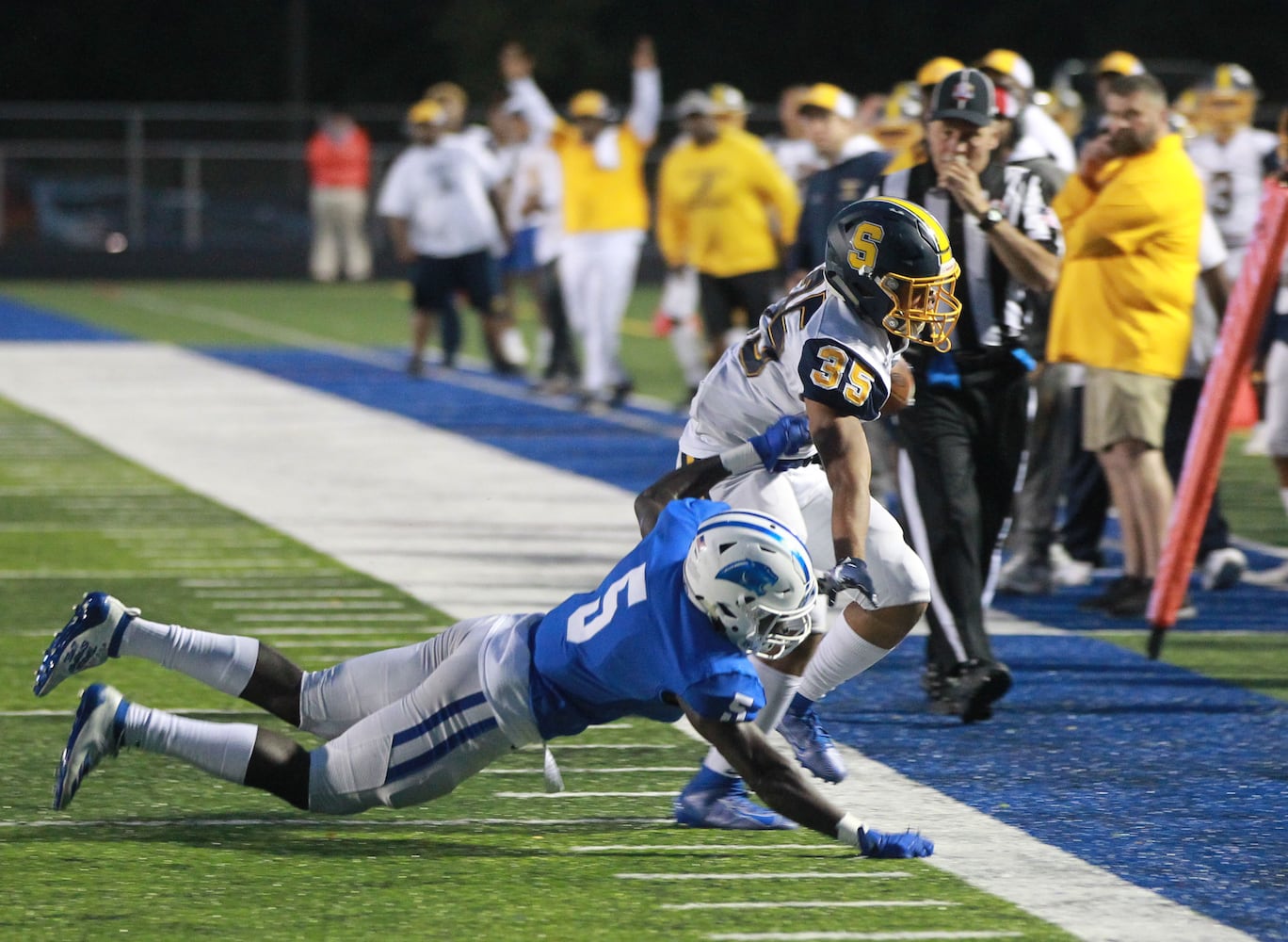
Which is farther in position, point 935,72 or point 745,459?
point 935,72

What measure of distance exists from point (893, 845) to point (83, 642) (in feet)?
6.44

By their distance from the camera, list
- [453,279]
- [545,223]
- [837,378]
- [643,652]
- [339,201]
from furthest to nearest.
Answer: [339,201] → [453,279] → [545,223] → [837,378] → [643,652]

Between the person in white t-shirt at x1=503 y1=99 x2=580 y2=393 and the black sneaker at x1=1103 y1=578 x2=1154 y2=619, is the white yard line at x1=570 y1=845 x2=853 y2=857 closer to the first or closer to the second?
the black sneaker at x1=1103 y1=578 x2=1154 y2=619

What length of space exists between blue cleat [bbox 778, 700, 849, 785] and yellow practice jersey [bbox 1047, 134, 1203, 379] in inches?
114

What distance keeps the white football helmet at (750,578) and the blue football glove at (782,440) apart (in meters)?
0.77

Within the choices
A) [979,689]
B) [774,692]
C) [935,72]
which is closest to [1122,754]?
[979,689]

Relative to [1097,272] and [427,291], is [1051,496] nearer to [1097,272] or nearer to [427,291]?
[1097,272]

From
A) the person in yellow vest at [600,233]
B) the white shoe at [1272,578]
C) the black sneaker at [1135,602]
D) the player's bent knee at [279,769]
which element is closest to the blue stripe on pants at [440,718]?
the player's bent knee at [279,769]

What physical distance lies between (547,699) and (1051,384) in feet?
15.0

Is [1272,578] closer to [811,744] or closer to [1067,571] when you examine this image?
[1067,571]

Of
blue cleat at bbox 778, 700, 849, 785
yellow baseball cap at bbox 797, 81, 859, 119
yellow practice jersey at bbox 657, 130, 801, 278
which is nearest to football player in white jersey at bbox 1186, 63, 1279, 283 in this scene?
yellow baseball cap at bbox 797, 81, 859, 119

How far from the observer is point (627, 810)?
5789 millimetres

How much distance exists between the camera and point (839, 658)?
5.93 meters

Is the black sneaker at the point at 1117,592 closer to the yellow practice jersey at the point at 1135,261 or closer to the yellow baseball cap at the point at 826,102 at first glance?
the yellow practice jersey at the point at 1135,261
